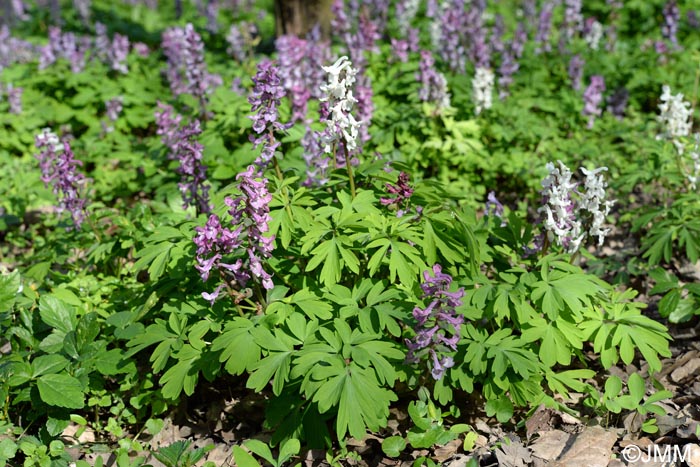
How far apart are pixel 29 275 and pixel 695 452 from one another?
13.9ft

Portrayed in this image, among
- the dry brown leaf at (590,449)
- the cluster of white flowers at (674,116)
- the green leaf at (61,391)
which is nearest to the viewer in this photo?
the dry brown leaf at (590,449)

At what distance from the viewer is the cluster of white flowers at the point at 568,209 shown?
3633mm

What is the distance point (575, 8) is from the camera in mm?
8953

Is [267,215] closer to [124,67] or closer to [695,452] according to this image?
[695,452]

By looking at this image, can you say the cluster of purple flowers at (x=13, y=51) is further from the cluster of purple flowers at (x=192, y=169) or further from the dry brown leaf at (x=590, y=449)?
the dry brown leaf at (x=590, y=449)

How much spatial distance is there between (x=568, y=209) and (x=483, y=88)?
3.18 m

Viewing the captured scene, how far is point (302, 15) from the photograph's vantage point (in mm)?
8875

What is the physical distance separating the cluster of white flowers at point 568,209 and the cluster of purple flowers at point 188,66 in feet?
12.3

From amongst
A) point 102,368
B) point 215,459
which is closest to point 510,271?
point 215,459

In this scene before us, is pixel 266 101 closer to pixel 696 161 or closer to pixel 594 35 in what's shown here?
pixel 696 161

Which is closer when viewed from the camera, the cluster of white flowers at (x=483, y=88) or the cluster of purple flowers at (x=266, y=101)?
the cluster of purple flowers at (x=266, y=101)

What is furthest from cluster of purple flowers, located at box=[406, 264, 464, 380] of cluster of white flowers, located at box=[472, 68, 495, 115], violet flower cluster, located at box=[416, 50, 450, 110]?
cluster of white flowers, located at box=[472, 68, 495, 115]

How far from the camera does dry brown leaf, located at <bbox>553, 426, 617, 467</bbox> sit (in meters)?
3.11

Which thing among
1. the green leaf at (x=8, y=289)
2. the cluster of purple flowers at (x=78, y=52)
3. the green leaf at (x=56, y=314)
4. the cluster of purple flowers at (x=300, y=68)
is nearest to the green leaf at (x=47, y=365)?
the green leaf at (x=56, y=314)
